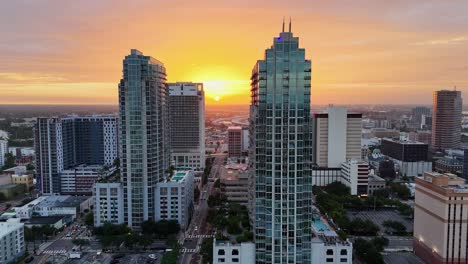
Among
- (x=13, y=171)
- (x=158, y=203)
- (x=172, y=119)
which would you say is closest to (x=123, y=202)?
(x=158, y=203)

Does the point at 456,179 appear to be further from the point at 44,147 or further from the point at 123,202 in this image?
the point at 44,147

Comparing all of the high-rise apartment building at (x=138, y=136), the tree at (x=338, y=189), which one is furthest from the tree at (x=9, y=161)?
the tree at (x=338, y=189)

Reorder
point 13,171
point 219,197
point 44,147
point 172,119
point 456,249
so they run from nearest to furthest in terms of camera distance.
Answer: point 456,249, point 219,197, point 44,147, point 13,171, point 172,119

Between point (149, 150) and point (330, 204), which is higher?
point (149, 150)

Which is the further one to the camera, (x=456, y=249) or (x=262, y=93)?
(x=456, y=249)

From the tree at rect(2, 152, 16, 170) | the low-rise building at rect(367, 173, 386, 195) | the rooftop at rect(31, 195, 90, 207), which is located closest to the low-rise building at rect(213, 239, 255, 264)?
the rooftop at rect(31, 195, 90, 207)

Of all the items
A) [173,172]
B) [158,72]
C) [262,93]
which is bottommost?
[173,172]

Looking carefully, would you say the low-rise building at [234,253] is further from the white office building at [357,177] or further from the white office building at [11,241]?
the white office building at [357,177]

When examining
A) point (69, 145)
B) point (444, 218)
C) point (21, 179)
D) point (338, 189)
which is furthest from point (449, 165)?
point (21, 179)

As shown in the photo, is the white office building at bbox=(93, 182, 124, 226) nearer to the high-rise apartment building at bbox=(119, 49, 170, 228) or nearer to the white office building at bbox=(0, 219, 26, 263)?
the high-rise apartment building at bbox=(119, 49, 170, 228)
